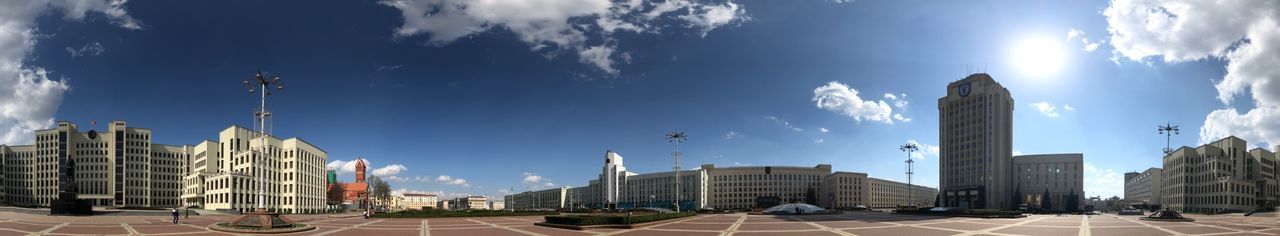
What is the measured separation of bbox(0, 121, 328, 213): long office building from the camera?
110000 mm

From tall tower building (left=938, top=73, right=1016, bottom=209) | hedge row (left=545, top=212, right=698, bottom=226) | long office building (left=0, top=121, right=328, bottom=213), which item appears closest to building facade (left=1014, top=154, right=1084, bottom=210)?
tall tower building (left=938, top=73, right=1016, bottom=209)

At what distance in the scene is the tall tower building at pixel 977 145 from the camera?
118812mm

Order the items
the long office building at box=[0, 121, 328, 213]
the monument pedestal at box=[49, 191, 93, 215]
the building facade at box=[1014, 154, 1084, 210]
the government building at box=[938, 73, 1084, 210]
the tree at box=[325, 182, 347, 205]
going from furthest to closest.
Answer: the tree at box=[325, 182, 347, 205] < the building facade at box=[1014, 154, 1084, 210] < the government building at box=[938, 73, 1084, 210] < the long office building at box=[0, 121, 328, 213] < the monument pedestal at box=[49, 191, 93, 215]

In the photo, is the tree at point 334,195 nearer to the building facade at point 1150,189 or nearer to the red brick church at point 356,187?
the red brick church at point 356,187

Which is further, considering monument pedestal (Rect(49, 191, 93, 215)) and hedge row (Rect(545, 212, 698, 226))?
monument pedestal (Rect(49, 191, 93, 215))

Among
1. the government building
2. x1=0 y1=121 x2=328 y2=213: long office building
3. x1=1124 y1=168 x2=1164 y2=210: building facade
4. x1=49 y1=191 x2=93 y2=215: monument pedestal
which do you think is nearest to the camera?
x1=49 y1=191 x2=93 y2=215: monument pedestal

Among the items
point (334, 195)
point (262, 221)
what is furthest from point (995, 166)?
point (334, 195)

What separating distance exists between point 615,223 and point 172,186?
128 metres

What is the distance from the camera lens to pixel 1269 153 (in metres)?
114

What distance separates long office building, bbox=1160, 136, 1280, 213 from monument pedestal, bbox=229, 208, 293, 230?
392ft

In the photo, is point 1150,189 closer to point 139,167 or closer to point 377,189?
point 377,189

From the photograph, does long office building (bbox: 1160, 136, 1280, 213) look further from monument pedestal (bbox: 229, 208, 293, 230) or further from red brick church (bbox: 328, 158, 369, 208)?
red brick church (bbox: 328, 158, 369, 208)

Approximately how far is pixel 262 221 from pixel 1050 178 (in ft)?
428

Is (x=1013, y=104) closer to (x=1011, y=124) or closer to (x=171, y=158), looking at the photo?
(x=1011, y=124)
